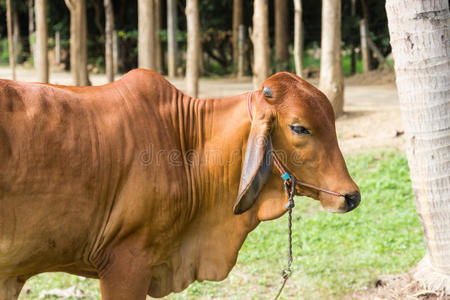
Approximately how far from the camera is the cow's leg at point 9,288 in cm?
276

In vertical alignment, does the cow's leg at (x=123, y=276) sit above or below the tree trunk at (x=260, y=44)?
below

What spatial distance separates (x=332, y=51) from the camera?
9.28 metres

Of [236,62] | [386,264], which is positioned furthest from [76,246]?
[236,62]

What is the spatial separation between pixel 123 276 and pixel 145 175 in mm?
477

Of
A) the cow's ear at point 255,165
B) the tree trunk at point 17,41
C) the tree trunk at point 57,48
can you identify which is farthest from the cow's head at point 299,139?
the tree trunk at point 17,41

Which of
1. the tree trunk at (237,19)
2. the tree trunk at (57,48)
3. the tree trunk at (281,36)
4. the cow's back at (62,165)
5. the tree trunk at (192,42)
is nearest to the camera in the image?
the cow's back at (62,165)

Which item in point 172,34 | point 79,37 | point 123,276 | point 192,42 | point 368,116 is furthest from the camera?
point 172,34

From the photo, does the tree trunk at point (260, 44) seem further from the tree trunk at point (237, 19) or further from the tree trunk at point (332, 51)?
the tree trunk at point (237, 19)

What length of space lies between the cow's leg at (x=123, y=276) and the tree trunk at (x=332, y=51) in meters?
7.05

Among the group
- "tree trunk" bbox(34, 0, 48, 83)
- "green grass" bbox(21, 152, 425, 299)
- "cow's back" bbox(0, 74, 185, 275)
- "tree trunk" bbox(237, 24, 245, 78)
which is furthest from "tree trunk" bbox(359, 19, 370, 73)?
"cow's back" bbox(0, 74, 185, 275)

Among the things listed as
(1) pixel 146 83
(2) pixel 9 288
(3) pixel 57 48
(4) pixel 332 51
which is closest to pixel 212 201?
(1) pixel 146 83

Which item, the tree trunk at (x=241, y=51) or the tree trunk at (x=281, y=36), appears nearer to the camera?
the tree trunk at (x=281, y=36)

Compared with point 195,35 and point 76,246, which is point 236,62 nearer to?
point 195,35

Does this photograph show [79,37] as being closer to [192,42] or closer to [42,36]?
[42,36]
